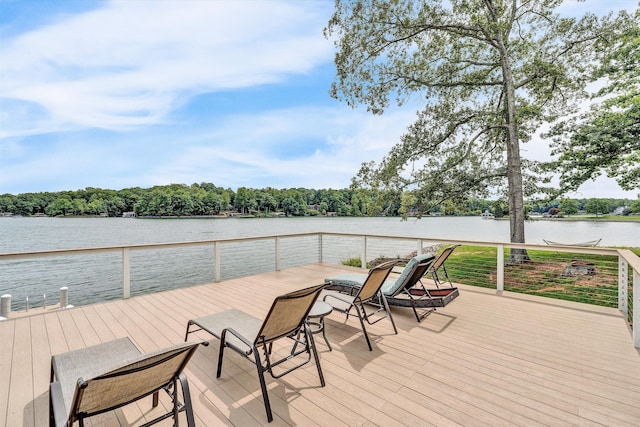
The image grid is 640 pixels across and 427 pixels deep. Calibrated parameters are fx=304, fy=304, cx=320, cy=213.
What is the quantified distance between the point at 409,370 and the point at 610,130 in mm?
10885

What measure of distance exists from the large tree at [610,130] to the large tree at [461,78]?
63 cm

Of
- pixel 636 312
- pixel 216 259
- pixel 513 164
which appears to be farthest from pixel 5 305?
pixel 513 164

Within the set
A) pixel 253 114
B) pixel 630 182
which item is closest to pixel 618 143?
pixel 630 182

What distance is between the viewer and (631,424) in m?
1.95

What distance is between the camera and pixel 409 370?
2637 millimetres

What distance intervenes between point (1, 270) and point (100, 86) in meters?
11.5

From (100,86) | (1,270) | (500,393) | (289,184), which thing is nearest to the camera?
Answer: (500,393)

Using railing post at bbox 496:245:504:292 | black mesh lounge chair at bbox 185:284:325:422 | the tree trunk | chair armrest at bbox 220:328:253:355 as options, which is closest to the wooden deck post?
railing post at bbox 496:245:504:292

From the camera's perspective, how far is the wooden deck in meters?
2.07

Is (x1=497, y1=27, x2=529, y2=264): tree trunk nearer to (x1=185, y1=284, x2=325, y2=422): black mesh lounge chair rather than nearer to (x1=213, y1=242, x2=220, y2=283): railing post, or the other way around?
(x1=213, y1=242, x2=220, y2=283): railing post

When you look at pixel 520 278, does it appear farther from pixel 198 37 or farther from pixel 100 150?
pixel 100 150

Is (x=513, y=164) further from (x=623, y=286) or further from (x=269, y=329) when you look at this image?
(x=269, y=329)

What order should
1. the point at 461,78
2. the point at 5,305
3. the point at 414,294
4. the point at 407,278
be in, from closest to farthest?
the point at 407,278 < the point at 414,294 < the point at 5,305 < the point at 461,78

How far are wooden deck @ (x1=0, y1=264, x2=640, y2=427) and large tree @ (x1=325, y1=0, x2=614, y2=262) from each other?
6.77m
